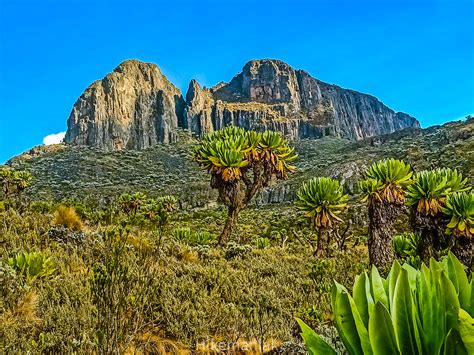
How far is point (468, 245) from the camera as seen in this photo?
24.0 feet

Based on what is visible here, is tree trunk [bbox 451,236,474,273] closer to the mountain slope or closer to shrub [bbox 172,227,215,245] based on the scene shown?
shrub [bbox 172,227,215,245]

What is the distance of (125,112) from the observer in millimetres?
136625

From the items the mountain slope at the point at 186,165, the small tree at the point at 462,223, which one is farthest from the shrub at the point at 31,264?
the mountain slope at the point at 186,165

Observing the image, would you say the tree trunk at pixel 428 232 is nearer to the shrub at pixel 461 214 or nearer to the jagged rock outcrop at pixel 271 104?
the shrub at pixel 461 214

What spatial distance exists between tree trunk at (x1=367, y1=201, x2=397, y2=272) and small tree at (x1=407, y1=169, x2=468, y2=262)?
619 mm

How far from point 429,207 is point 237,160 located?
4.73m

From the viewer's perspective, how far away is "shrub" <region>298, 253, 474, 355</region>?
4.14 feet

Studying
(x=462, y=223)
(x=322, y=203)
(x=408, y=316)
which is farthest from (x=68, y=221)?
(x=408, y=316)

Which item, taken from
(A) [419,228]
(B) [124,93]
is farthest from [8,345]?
(B) [124,93]

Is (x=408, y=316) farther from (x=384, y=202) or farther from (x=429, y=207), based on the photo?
(x=384, y=202)

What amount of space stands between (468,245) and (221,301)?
15.2 ft

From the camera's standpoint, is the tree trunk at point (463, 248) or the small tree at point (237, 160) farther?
the small tree at point (237, 160)

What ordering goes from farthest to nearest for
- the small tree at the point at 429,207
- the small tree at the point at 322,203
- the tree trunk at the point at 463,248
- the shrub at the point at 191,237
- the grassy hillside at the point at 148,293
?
the shrub at the point at 191,237 → the small tree at the point at 322,203 → the small tree at the point at 429,207 → the tree trunk at the point at 463,248 → the grassy hillside at the point at 148,293

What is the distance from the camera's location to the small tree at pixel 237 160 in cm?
1071
